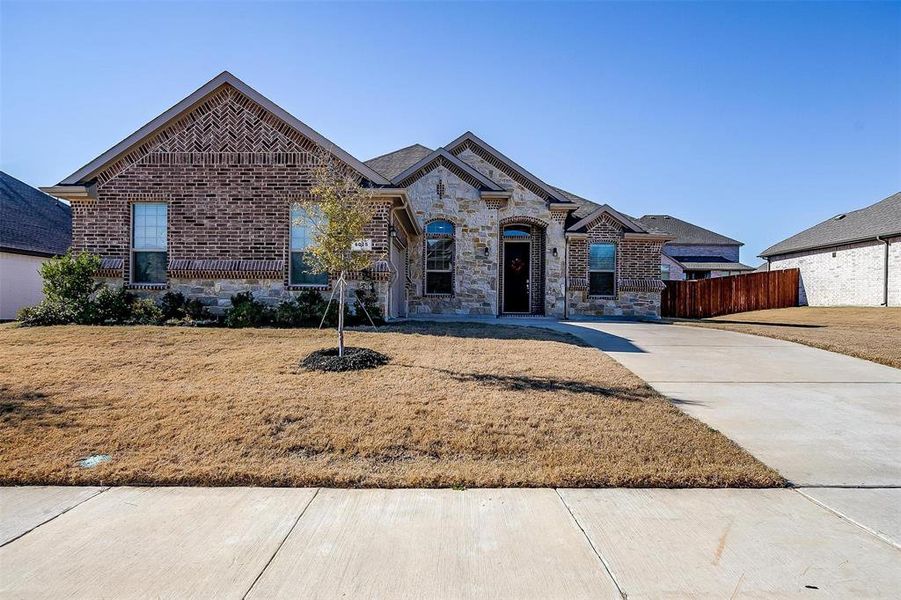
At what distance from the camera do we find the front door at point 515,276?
63.6ft

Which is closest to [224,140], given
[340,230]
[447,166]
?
[340,230]

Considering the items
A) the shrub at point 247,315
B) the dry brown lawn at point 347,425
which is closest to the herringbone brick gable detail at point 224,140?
the shrub at point 247,315

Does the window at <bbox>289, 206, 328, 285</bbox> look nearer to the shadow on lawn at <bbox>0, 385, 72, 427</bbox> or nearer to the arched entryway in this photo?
the shadow on lawn at <bbox>0, 385, 72, 427</bbox>

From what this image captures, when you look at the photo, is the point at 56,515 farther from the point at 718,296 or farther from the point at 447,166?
the point at 718,296

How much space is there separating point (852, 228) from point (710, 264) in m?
12.0

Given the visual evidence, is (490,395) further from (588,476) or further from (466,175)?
(466,175)

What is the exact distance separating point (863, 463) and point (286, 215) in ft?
37.7

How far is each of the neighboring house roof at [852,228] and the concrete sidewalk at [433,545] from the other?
89.2 ft

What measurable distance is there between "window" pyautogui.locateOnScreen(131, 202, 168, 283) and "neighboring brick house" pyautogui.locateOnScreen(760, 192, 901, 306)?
29.2 meters

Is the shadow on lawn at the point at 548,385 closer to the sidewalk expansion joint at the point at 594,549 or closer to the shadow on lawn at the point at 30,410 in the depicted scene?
the sidewalk expansion joint at the point at 594,549

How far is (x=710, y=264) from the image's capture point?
3875 centimetres

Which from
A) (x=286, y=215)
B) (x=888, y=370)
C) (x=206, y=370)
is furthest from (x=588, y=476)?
(x=286, y=215)

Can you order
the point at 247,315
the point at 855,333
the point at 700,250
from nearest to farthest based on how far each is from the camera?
the point at 247,315, the point at 855,333, the point at 700,250

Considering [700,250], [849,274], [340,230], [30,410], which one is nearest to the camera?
[30,410]
